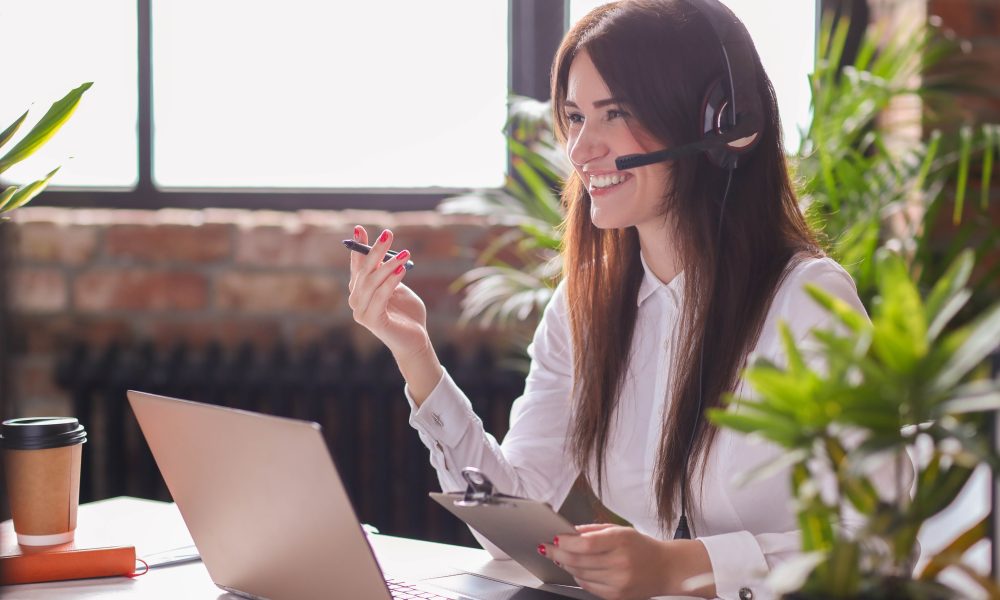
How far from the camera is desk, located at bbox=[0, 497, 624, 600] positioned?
100cm

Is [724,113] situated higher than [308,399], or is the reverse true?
[724,113]

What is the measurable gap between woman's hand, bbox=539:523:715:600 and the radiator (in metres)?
1.26

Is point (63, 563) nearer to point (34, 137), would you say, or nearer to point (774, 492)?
point (34, 137)

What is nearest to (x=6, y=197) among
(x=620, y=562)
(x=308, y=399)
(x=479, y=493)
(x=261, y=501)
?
(x=261, y=501)

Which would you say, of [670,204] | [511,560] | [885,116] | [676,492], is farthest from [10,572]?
[885,116]

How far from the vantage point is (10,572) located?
3.37ft

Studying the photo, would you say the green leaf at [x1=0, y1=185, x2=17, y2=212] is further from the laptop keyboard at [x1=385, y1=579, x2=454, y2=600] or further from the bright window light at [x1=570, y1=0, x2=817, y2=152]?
the bright window light at [x1=570, y1=0, x2=817, y2=152]

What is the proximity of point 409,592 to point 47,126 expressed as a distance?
61cm

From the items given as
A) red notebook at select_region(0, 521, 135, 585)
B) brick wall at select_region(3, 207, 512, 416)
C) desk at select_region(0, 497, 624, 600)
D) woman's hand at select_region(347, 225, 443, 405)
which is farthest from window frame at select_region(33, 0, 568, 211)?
red notebook at select_region(0, 521, 135, 585)

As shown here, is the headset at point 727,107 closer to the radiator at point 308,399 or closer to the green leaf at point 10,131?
the green leaf at point 10,131

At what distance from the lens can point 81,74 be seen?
7.97ft

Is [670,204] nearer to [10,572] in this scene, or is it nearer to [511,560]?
[511,560]

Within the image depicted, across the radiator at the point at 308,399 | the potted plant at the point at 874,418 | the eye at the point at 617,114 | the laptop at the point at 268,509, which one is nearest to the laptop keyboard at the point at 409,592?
the laptop at the point at 268,509

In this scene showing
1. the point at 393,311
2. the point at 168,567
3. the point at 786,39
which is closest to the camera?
the point at 168,567
